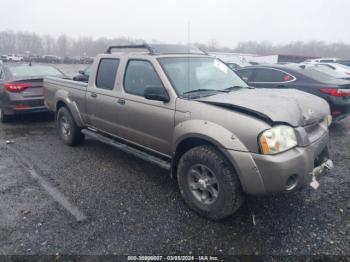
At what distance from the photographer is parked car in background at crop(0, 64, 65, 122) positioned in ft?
22.3

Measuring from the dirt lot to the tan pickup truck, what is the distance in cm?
37

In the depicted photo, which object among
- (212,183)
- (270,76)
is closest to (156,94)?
(212,183)

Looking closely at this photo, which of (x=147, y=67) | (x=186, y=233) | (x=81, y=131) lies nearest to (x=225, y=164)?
(x=186, y=233)

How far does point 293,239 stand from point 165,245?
1286 mm

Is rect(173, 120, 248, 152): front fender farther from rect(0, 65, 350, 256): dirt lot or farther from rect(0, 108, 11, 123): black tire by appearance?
rect(0, 108, 11, 123): black tire

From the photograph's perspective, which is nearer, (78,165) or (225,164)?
(225,164)

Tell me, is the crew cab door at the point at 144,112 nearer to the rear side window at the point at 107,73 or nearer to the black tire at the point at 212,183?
the rear side window at the point at 107,73

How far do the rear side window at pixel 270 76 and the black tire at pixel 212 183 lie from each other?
4725mm

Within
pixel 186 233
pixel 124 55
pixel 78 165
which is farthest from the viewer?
pixel 78 165

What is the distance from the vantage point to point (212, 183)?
10.2 feet

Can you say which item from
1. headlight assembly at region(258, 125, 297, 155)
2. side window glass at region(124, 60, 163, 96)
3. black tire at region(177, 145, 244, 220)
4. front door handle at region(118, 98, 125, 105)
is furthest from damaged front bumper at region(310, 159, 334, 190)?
front door handle at region(118, 98, 125, 105)

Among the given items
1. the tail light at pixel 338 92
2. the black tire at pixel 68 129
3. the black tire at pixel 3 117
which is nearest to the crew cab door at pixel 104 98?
the black tire at pixel 68 129

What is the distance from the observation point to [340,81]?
629 cm

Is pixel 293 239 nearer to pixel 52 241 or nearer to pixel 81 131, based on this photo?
pixel 52 241
